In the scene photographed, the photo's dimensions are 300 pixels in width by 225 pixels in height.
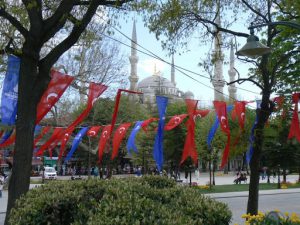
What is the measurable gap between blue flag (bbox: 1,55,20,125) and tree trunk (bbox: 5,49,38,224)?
2.37 metres

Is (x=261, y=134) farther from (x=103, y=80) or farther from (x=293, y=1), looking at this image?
(x=103, y=80)

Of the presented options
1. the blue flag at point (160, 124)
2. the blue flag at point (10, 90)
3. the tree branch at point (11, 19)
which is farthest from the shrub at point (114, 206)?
the blue flag at point (160, 124)

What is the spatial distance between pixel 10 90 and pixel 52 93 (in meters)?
1.42

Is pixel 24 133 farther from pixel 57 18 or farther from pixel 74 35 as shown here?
pixel 57 18

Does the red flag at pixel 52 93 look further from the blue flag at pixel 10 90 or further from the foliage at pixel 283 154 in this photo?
the foliage at pixel 283 154

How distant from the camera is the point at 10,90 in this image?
1188 centimetres

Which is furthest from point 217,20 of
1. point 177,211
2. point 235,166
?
point 235,166

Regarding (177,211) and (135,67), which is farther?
(135,67)

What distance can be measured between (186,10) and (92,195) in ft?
23.9

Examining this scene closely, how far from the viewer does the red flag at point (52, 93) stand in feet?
42.4

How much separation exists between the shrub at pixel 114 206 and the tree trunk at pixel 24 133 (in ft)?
7.65

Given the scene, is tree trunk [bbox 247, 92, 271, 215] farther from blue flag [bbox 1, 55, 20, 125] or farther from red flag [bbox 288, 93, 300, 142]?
blue flag [bbox 1, 55, 20, 125]

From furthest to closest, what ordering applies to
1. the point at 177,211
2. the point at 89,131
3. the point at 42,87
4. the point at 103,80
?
the point at 103,80 → the point at 89,131 → the point at 42,87 → the point at 177,211

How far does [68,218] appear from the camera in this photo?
6.14m
